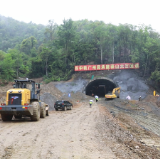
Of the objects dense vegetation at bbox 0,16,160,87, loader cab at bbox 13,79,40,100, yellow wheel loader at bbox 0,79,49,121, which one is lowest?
yellow wheel loader at bbox 0,79,49,121

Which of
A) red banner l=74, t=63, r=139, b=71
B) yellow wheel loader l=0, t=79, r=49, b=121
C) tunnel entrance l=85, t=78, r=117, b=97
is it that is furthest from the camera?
tunnel entrance l=85, t=78, r=117, b=97

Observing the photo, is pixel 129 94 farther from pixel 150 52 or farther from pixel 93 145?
pixel 93 145

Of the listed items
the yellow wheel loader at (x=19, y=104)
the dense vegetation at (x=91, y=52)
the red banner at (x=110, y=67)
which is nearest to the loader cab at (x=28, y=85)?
the yellow wheel loader at (x=19, y=104)

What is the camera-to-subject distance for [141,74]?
5088cm

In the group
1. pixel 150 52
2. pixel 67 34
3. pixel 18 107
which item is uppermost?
pixel 67 34

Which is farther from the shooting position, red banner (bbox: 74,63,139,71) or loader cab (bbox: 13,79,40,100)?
red banner (bbox: 74,63,139,71)

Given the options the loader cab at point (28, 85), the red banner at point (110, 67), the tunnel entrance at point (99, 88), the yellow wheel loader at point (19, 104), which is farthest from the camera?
the tunnel entrance at point (99, 88)

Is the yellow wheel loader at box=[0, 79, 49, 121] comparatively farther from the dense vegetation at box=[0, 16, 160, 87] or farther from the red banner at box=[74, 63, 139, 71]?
the dense vegetation at box=[0, 16, 160, 87]

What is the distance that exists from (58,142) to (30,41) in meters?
79.1

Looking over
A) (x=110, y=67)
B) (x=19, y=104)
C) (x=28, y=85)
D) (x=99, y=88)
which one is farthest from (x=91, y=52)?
(x=19, y=104)

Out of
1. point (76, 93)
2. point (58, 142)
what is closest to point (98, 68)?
point (76, 93)

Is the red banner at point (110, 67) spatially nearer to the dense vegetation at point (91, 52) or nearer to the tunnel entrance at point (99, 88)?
the dense vegetation at point (91, 52)

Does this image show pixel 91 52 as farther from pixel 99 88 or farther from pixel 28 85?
pixel 28 85

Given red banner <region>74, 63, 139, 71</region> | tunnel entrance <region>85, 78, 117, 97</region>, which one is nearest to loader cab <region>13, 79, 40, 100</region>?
red banner <region>74, 63, 139, 71</region>
